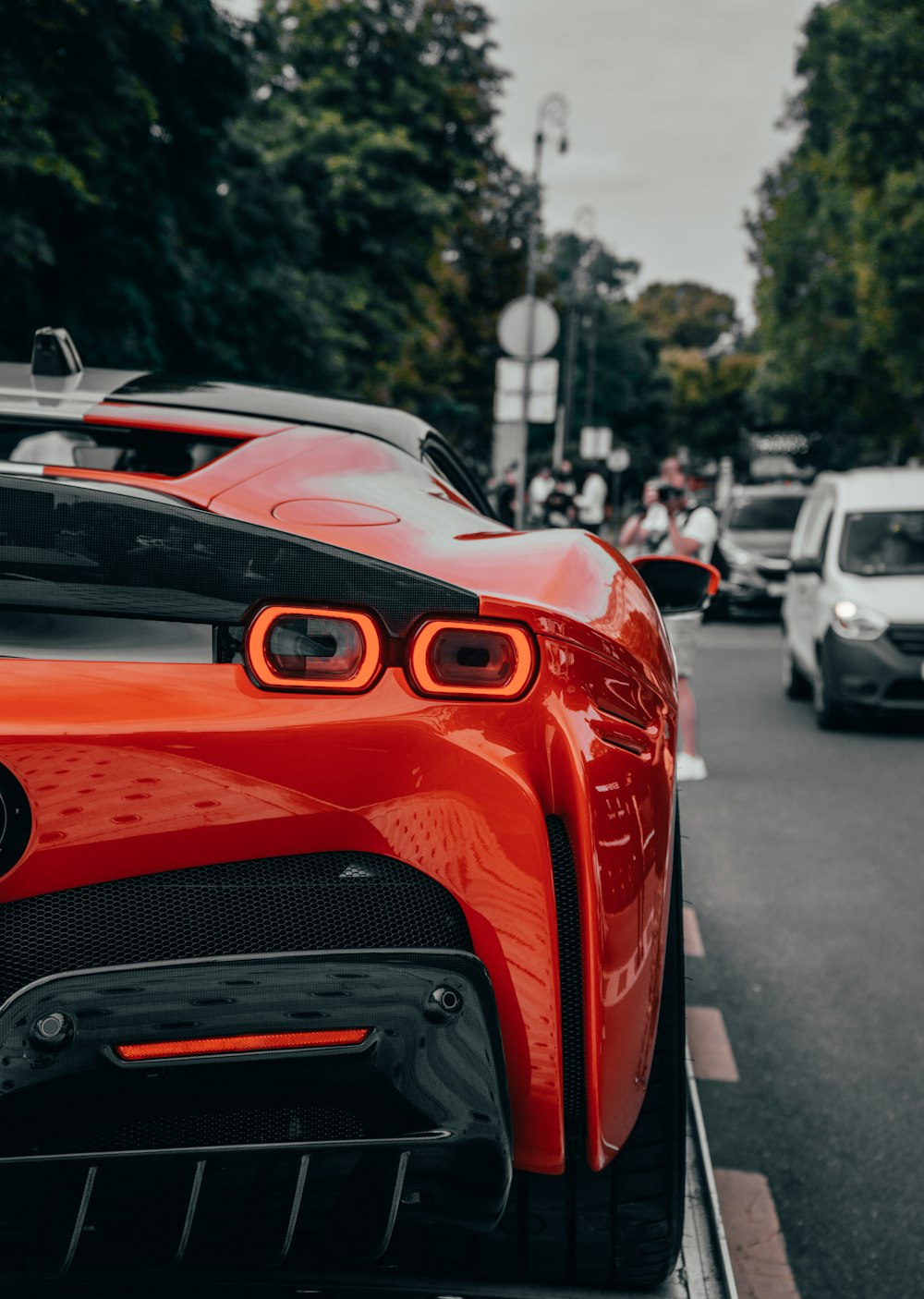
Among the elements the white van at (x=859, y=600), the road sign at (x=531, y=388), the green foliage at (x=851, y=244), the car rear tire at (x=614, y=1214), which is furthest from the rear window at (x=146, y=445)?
the green foliage at (x=851, y=244)

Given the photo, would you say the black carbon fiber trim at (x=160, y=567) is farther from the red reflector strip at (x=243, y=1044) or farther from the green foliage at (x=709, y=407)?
the green foliage at (x=709, y=407)

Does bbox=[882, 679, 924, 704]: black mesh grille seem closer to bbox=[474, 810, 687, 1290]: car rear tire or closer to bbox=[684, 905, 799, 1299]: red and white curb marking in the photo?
bbox=[684, 905, 799, 1299]: red and white curb marking

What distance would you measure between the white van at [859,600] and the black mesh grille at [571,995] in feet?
25.4

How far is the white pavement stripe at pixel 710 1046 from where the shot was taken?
3564 millimetres

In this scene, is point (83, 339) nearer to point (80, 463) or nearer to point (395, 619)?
point (80, 463)

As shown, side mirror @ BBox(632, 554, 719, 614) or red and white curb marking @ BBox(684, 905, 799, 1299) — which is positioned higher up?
side mirror @ BBox(632, 554, 719, 614)

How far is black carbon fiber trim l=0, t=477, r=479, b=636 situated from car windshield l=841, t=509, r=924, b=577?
27.9 feet

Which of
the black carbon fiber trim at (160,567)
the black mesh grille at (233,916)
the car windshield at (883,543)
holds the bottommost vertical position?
the car windshield at (883,543)

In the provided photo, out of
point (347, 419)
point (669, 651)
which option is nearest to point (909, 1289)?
point (669, 651)

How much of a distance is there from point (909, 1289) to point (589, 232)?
34662mm

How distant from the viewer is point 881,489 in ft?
34.2

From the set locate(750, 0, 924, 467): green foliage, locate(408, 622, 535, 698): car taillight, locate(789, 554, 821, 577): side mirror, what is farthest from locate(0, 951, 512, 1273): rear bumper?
locate(750, 0, 924, 467): green foliage

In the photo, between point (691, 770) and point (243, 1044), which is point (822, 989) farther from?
point (691, 770)

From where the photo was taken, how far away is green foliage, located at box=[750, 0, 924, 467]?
993 inches
